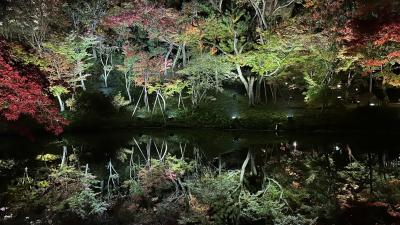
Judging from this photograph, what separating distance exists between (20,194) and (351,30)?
52.7 ft

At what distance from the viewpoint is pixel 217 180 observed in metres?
11.6

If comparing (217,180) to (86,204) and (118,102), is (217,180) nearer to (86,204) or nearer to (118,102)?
(86,204)

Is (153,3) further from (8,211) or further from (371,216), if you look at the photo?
(371,216)

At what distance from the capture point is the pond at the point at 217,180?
27.7 ft

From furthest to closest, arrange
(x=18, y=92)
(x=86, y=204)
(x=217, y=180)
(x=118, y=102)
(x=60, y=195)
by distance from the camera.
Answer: (x=118, y=102) < (x=18, y=92) < (x=217, y=180) < (x=60, y=195) < (x=86, y=204)

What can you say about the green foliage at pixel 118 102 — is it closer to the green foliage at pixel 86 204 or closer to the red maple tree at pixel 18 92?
the red maple tree at pixel 18 92

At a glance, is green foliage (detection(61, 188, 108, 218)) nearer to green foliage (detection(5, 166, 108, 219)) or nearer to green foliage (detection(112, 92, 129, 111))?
green foliage (detection(5, 166, 108, 219))

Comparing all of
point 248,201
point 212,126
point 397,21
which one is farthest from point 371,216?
point 212,126

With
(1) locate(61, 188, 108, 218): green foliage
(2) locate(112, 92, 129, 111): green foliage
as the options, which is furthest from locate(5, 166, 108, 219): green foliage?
(2) locate(112, 92, 129, 111): green foliage

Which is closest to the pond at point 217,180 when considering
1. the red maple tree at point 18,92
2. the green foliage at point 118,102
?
the red maple tree at point 18,92

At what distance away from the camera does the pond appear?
8438 millimetres

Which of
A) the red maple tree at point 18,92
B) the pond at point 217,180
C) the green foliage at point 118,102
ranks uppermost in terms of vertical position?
the red maple tree at point 18,92

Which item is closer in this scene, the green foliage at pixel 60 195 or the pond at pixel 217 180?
the pond at pixel 217 180

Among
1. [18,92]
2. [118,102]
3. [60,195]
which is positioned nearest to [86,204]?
[60,195]
